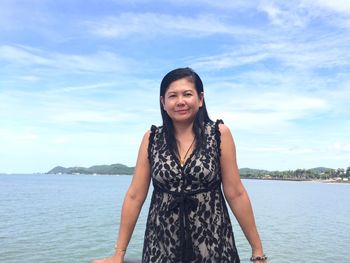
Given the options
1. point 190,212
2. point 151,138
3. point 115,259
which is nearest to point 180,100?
point 151,138

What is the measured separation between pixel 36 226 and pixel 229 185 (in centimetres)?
2841

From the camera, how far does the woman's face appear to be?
2.60 meters

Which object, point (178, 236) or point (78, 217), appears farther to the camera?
point (78, 217)

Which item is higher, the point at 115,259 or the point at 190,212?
the point at 190,212

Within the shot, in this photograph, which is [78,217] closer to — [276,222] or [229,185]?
[276,222]

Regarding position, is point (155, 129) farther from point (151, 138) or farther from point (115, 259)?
point (115, 259)

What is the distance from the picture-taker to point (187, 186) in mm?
2484

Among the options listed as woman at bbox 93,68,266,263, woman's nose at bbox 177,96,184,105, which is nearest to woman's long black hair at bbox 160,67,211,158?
woman at bbox 93,68,266,263

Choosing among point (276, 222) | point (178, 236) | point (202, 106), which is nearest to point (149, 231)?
point (178, 236)

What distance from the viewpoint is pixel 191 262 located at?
2.48 m

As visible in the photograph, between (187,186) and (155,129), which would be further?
(155,129)

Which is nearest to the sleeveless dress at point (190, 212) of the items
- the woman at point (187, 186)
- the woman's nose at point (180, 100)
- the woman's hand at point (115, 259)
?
the woman at point (187, 186)

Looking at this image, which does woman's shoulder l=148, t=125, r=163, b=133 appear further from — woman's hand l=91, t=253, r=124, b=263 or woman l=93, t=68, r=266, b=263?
woman's hand l=91, t=253, r=124, b=263

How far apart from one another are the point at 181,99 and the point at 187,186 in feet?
1.70
